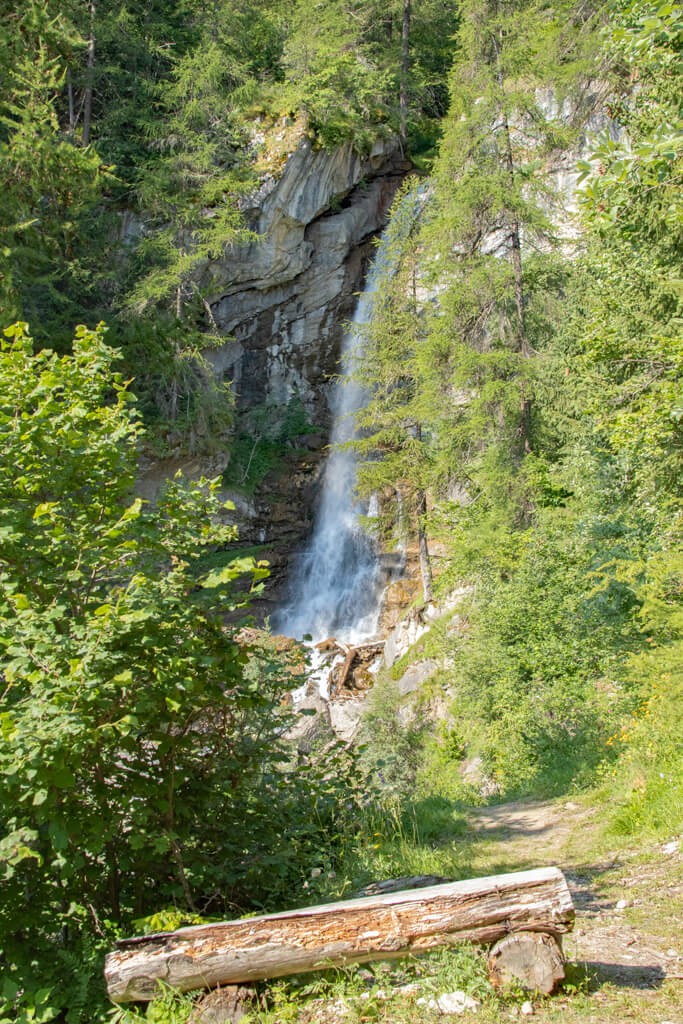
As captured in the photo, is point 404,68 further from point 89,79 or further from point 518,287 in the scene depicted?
point 518,287

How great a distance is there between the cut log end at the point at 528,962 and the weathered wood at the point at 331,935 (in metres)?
0.05

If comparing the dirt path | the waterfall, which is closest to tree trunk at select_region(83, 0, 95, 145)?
the waterfall

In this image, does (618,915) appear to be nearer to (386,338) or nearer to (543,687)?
(543,687)

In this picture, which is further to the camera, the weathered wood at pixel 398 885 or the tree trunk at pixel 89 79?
the tree trunk at pixel 89 79

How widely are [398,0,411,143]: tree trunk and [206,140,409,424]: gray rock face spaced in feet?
2.78

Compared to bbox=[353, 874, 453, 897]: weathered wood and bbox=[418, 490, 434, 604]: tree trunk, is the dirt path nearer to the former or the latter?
bbox=[353, 874, 453, 897]: weathered wood

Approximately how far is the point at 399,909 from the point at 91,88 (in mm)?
25697

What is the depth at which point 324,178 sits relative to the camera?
2411 centimetres

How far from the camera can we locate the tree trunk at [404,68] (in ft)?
85.5

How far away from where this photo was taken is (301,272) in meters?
24.6

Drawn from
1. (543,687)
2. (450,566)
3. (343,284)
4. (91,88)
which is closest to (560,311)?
(450,566)

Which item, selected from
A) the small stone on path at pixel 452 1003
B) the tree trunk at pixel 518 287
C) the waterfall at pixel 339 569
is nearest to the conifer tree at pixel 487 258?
the tree trunk at pixel 518 287

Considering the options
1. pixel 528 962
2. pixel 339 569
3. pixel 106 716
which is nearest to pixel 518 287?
pixel 339 569

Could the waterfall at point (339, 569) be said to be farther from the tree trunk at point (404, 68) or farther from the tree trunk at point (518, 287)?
the tree trunk at point (404, 68)
